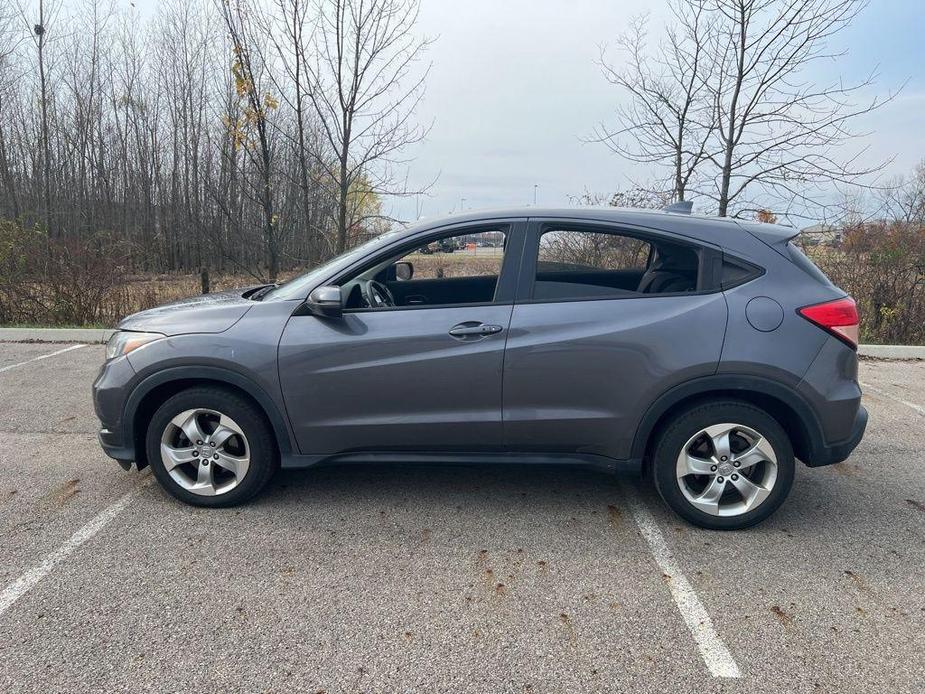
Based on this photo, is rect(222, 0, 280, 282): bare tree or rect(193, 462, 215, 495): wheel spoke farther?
rect(222, 0, 280, 282): bare tree

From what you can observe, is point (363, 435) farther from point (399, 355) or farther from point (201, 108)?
point (201, 108)

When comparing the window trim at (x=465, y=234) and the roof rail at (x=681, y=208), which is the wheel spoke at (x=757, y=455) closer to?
the roof rail at (x=681, y=208)

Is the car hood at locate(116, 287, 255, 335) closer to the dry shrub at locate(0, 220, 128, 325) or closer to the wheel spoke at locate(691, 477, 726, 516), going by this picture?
the wheel spoke at locate(691, 477, 726, 516)

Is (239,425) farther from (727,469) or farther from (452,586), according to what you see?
(727,469)

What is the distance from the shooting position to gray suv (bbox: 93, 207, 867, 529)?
3.26m

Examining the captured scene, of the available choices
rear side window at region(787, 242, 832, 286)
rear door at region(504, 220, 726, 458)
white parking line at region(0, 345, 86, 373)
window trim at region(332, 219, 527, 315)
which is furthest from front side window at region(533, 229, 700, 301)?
white parking line at region(0, 345, 86, 373)

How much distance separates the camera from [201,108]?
25359mm

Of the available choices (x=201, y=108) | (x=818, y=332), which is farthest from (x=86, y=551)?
(x=201, y=108)

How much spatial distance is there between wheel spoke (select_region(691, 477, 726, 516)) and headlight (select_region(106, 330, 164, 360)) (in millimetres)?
3212

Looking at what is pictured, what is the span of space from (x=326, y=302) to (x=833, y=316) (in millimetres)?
2702

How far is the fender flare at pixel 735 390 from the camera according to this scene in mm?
3236

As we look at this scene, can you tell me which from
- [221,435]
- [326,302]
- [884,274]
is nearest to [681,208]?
[326,302]

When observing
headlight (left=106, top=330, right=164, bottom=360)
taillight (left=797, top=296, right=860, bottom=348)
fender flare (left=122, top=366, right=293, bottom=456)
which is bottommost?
fender flare (left=122, top=366, right=293, bottom=456)

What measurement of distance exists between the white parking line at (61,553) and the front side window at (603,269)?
2798 mm
